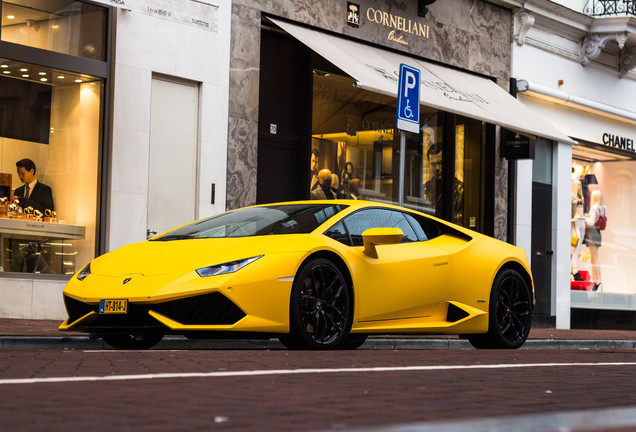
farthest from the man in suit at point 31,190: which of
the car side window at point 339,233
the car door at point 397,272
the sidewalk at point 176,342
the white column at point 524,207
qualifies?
the white column at point 524,207

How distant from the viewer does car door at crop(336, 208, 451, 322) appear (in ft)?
29.5

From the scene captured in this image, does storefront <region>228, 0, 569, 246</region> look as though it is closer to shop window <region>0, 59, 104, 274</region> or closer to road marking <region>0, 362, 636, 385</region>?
shop window <region>0, 59, 104, 274</region>

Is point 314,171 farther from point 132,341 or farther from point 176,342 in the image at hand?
point 132,341

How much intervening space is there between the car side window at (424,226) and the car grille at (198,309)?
2.68 metres

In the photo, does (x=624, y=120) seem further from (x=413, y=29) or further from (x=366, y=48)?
(x=366, y=48)

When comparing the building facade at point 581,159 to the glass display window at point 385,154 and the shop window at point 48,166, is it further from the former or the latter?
the shop window at point 48,166

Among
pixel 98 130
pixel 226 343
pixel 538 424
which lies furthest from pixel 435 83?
pixel 538 424

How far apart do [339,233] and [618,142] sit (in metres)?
16.3

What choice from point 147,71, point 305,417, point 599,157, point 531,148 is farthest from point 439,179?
point 305,417

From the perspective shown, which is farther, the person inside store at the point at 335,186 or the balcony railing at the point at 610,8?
the balcony railing at the point at 610,8

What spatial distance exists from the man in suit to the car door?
539 cm

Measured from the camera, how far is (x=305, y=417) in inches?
169

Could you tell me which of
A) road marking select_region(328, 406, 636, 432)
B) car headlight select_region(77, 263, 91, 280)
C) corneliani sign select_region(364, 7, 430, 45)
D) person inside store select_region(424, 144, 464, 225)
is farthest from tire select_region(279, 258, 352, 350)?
person inside store select_region(424, 144, 464, 225)

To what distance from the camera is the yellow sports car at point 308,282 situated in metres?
7.89
